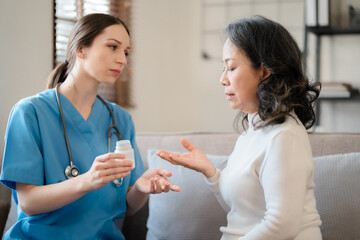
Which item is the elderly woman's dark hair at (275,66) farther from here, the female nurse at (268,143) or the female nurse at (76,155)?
the female nurse at (76,155)

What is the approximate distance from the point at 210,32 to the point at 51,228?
8.92 feet

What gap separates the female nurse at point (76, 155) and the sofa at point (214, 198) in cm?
13

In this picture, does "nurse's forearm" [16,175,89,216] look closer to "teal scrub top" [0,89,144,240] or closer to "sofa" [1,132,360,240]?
"teal scrub top" [0,89,144,240]

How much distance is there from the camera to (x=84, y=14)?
2.63 metres

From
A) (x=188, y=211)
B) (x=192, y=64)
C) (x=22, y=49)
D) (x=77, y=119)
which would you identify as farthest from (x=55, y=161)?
(x=192, y=64)

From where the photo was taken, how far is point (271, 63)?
1.10 m

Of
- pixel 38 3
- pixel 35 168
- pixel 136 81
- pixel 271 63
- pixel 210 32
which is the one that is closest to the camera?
pixel 271 63

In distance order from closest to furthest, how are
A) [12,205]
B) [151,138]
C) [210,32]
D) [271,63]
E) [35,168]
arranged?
[271,63] → [35,168] → [12,205] → [151,138] → [210,32]

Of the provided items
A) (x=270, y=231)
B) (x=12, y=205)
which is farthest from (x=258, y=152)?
(x=12, y=205)

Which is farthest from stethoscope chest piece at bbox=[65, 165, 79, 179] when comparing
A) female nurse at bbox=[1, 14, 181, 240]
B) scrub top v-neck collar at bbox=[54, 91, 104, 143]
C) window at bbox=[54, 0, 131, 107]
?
Answer: window at bbox=[54, 0, 131, 107]

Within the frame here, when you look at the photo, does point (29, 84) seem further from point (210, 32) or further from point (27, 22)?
point (210, 32)

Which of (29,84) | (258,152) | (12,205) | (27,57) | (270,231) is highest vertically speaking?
(27,57)

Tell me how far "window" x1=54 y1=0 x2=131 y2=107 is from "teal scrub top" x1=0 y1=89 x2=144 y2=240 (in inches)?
34.9

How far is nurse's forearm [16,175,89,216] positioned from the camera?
1181mm
